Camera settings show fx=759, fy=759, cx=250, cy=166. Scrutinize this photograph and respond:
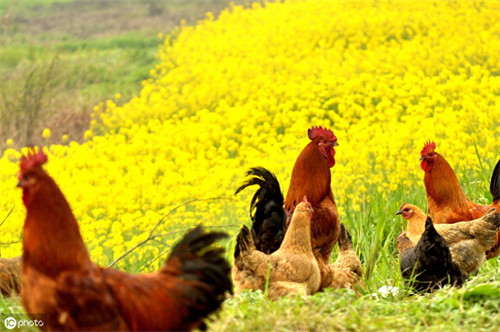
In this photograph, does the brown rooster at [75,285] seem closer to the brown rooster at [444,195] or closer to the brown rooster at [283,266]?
the brown rooster at [283,266]

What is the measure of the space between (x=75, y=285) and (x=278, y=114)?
9.19 metres

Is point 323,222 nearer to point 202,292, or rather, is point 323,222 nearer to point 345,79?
point 202,292

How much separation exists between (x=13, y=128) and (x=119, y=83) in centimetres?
308

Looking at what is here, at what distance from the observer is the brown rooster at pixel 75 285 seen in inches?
143

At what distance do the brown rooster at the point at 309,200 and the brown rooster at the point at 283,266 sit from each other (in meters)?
0.50

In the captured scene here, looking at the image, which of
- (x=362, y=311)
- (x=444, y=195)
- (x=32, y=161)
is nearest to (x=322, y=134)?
(x=444, y=195)

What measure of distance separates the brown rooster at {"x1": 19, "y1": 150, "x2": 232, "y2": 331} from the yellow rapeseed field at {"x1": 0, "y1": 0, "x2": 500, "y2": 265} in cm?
423

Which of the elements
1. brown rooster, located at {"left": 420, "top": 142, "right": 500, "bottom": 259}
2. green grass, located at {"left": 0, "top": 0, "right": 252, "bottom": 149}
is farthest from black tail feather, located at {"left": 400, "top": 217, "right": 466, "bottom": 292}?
green grass, located at {"left": 0, "top": 0, "right": 252, "bottom": 149}

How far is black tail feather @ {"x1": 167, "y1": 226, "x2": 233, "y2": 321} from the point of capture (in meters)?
3.94

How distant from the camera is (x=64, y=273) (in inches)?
145

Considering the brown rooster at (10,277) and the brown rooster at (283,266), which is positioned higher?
the brown rooster at (10,277)

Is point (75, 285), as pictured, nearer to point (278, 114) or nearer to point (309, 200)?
point (309, 200)

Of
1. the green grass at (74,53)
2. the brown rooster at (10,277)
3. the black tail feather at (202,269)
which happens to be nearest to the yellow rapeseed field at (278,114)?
the green grass at (74,53)

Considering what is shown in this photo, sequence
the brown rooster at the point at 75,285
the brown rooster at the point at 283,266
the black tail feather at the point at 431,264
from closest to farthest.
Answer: the brown rooster at the point at 75,285
the brown rooster at the point at 283,266
the black tail feather at the point at 431,264
